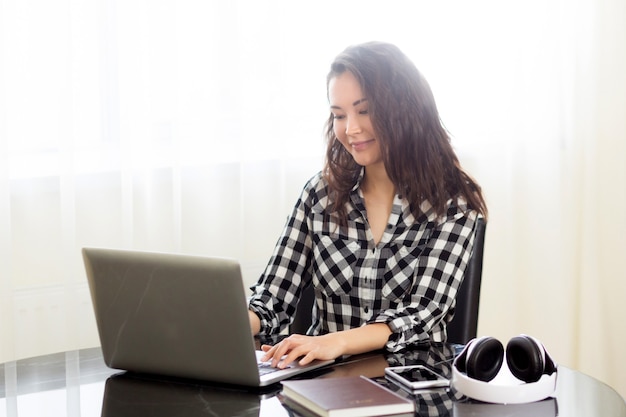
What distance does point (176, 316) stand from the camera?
1.52 m

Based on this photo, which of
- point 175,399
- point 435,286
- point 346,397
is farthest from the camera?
point 435,286

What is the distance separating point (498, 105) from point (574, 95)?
258 mm

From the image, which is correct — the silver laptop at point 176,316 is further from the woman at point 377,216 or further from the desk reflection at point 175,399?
the woman at point 377,216

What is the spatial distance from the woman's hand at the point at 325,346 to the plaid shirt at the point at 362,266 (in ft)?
0.31

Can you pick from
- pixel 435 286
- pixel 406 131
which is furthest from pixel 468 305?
pixel 406 131

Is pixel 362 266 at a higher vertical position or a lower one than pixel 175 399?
higher

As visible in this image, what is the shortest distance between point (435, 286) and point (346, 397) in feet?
1.93

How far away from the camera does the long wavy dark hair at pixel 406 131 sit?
2.04 m

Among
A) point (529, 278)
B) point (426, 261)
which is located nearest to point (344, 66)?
point (426, 261)

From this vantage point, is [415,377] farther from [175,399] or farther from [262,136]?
[262,136]

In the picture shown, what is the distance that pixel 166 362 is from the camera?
1.58m

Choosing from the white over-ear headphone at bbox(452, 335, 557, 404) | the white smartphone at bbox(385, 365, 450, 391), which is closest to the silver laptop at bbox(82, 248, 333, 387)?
the white smartphone at bbox(385, 365, 450, 391)

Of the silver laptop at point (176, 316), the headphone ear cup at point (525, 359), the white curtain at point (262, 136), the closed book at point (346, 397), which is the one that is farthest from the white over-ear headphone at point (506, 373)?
the white curtain at point (262, 136)

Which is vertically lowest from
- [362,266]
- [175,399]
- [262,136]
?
[175,399]
